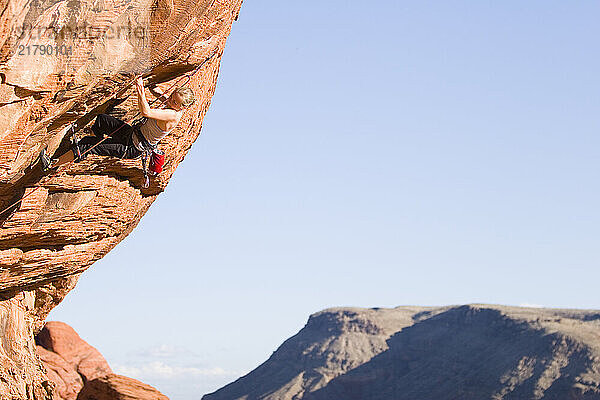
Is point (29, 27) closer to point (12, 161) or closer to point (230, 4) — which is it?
point (12, 161)

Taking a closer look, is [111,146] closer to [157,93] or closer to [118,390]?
[157,93]

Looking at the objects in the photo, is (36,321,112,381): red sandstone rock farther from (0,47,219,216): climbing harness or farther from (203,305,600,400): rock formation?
(203,305,600,400): rock formation

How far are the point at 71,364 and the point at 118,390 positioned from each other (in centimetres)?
872

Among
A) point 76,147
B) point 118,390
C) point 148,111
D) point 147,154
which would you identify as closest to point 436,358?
point 118,390

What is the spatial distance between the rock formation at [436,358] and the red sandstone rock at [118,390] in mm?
59086

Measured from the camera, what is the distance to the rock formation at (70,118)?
31.0ft

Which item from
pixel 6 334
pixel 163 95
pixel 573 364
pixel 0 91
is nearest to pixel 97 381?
pixel 6 334

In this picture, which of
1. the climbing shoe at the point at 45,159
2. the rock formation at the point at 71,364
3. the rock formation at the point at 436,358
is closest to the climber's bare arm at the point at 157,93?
the climbing shoe at the point at 45,159

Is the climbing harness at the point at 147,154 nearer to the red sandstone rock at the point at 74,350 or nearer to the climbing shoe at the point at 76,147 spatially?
the climbing shoe at the point at 76,147

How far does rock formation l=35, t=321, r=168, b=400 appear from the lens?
30656 millimetres

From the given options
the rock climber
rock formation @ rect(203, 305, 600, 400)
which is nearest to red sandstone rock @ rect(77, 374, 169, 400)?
the rock climber

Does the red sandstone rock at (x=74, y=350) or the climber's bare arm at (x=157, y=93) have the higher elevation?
the climber's bare arm at (x=157, y=93)

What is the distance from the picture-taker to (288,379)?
349 feet

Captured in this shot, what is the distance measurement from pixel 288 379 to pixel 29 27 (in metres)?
101
